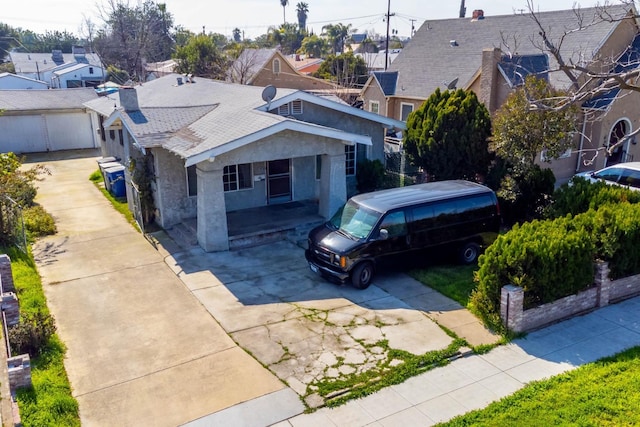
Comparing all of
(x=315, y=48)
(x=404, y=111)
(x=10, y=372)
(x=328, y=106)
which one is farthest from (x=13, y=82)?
(x=10, y=372)

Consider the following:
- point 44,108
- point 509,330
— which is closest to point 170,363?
point 509,330

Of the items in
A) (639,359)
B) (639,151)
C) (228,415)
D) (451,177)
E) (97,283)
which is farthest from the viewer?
(639,151)

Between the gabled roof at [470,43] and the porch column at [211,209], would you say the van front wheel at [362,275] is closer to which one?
the porch column at [211,209]

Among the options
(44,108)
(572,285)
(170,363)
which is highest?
(44,108)

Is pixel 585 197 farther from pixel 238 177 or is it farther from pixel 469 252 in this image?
pixel 238 177

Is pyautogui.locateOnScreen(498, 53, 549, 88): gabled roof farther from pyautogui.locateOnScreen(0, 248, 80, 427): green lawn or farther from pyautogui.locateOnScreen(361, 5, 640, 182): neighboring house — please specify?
pyautogui.locateOnScreen(0, 248, 80, 427): green lawn

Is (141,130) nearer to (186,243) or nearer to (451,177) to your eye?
(186,243)
